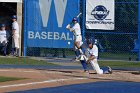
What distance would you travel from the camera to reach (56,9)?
26.6 metres

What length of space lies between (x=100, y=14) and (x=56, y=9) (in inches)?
88.0

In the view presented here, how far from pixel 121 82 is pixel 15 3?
12509 millimetres

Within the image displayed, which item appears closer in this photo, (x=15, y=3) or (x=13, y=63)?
(x=13, y=63)

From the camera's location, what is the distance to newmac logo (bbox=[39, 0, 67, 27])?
2647 cm

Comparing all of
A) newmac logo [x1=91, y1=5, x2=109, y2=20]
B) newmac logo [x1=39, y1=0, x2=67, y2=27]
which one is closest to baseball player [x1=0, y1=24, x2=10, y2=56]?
newmac logo [x1=39, y1=0, x2=67, y2=27]

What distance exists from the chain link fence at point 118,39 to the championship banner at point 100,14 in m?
0.36

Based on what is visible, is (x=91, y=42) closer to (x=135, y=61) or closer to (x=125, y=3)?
(x=135, y=61)

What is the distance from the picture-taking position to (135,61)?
25141mm

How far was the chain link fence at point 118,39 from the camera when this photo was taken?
26.5 metres

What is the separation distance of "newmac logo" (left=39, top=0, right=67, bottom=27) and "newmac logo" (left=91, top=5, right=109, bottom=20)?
4.94 ft

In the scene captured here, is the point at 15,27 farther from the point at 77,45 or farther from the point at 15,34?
the point at 77,45

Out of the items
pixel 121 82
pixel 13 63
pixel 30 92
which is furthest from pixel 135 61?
pixel 30 92

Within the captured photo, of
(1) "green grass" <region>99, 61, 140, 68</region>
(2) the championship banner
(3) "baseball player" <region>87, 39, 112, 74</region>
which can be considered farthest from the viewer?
(2) the championship banner

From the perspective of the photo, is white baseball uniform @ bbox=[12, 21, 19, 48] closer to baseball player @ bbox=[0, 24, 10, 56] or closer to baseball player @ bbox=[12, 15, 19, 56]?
baseball player @ bbox=[12, 15, 19, 56]
